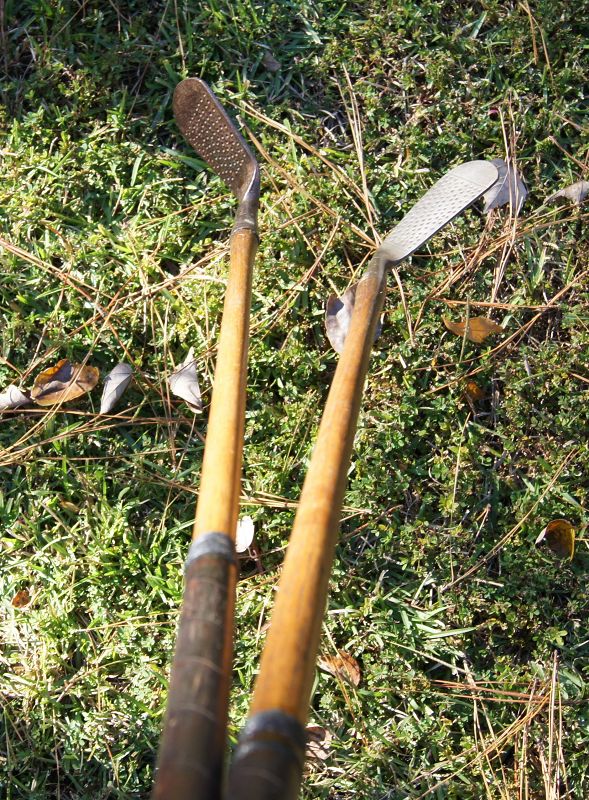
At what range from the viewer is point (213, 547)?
1266 mm

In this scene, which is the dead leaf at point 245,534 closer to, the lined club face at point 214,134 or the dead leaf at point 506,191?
the lined club face at point 214,134

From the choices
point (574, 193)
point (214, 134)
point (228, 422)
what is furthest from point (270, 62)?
point (228, 422)

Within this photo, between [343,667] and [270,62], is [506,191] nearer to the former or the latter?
[270,62]

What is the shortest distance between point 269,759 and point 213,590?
0.89ft

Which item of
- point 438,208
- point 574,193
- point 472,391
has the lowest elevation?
point 472,391

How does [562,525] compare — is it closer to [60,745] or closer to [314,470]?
[314,470]

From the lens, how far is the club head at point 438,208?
2.03 m

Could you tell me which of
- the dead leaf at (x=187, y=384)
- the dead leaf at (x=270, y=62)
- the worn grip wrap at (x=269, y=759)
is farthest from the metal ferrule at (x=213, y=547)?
the dead leaf at (x=270, y=62)

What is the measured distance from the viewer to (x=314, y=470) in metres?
1.35

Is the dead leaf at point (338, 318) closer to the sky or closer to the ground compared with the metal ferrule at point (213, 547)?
closer to the ground

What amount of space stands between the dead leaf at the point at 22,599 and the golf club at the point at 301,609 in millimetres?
1188

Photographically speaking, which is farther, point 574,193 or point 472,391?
point 574,193

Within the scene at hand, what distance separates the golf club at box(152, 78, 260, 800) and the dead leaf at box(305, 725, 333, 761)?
3.08 feet

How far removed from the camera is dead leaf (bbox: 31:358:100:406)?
2.32m
